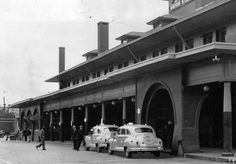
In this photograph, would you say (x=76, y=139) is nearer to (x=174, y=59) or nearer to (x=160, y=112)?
(x=160, y=112)

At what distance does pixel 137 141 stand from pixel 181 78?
4.41m

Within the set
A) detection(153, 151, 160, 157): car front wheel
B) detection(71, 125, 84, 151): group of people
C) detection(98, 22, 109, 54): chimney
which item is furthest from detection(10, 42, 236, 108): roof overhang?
detection(98, 22, 109, 54): chimney

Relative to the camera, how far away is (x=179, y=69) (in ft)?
87.9

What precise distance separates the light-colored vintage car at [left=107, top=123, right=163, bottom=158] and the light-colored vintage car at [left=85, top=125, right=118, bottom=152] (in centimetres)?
348

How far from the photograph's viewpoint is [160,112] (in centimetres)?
3259

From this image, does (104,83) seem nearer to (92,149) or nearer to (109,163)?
(92,149)

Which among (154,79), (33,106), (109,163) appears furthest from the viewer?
(33,106)

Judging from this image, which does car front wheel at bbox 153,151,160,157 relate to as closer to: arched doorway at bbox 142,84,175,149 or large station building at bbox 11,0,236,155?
large station building at bbox 11,0,236,155

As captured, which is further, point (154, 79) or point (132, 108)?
point (132, 108)

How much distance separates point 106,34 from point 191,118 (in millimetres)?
25908

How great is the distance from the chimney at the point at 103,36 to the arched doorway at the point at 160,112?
18.6 meters

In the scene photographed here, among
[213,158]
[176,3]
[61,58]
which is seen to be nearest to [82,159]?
[213,158]

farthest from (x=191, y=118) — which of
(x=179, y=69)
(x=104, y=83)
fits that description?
(x=104, y=83)

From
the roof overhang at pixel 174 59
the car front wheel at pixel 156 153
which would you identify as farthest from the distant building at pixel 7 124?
the car front wheel at pixel 156 153
